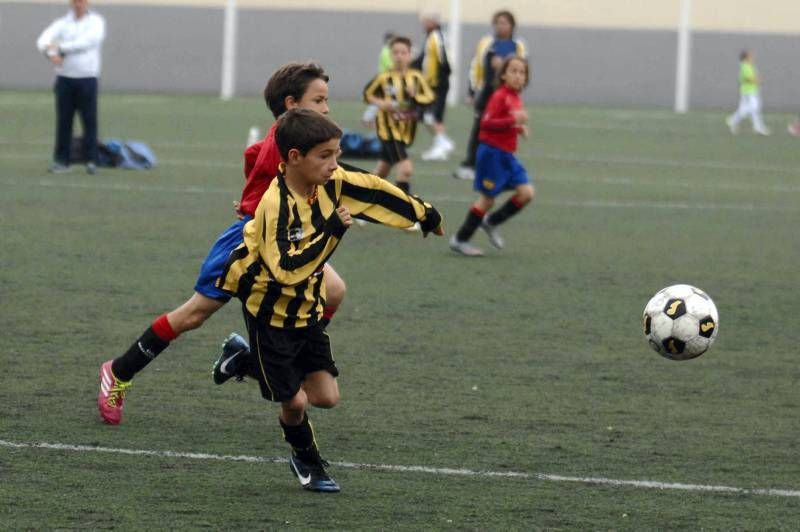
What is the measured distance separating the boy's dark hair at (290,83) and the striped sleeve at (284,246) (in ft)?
3.24

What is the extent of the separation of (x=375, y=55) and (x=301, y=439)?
122ft

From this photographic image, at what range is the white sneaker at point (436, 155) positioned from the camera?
22.7 meters

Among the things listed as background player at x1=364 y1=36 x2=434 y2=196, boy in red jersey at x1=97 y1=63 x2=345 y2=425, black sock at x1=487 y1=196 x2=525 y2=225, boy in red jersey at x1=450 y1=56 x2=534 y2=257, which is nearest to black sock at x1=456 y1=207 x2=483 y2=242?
boy in red jersey at x1=450 y1=56 x2=534 y2=257

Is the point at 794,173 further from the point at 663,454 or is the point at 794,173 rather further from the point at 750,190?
the point at 663,454

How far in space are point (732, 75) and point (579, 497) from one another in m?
38.0

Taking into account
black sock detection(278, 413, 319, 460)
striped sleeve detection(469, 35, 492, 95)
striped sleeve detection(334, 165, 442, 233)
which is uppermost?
striped sleeve detection(469, 35, 492, 95)

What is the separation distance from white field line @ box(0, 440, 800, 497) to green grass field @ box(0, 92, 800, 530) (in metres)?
0.02

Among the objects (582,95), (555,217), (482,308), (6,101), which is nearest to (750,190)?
(555,217)

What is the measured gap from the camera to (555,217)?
1559 centimetres

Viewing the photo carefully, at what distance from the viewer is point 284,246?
555cm

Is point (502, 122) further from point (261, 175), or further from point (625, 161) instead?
point (625, 161)

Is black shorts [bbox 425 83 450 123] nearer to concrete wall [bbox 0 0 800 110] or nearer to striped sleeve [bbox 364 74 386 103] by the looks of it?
striped sleeve [bbox 364 74 386 103]

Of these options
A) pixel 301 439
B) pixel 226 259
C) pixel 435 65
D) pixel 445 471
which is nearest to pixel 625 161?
pixel 435 65

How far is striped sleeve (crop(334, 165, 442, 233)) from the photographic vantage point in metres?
5.78
